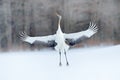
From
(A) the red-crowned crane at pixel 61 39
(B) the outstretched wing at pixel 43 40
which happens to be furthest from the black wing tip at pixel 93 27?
(B) the outstretched wing at pixel 43 40

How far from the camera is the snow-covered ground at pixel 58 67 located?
320 centimetres

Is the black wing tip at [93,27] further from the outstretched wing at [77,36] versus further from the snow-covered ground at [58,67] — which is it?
the snow-covered ground at [58,67]

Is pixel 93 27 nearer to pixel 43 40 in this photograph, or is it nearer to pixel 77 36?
pixel 77 36

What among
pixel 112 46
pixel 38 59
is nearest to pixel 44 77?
pixel 38 59

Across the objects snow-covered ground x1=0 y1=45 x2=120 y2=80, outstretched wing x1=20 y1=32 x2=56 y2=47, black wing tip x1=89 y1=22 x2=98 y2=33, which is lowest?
snow-covered ground x1=0 y1=45 x2=120 y2=80

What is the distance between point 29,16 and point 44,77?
450mm

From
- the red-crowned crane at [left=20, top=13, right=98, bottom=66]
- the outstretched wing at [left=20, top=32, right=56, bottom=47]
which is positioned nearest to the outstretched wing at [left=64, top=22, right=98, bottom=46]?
the red-crowned crane at [left=20, top=13, right=98, bottom=66]

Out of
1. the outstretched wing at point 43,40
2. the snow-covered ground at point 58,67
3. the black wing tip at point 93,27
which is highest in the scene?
the black wing tip at point 93,27

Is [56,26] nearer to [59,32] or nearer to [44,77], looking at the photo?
[59,32]

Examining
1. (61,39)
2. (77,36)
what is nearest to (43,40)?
(61,39)

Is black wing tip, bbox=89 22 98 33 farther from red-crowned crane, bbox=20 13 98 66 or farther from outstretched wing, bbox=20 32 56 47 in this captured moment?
outstretched wing, bbox=20 32 56 47

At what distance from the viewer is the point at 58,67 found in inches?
126

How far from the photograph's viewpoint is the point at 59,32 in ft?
10.4

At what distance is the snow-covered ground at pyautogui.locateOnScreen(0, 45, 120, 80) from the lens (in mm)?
3195
